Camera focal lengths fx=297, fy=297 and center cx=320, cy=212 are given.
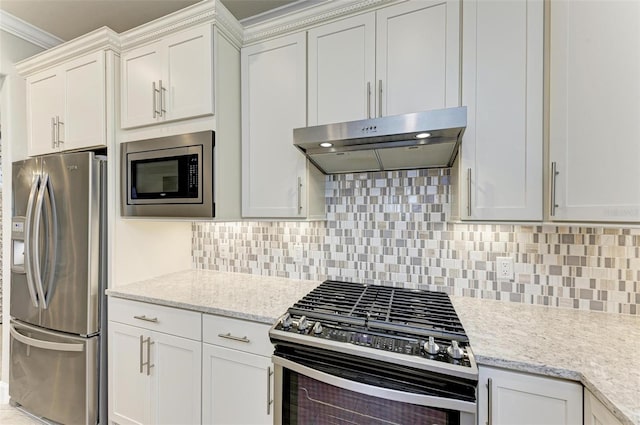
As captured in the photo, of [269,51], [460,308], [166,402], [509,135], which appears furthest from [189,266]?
[509,135]

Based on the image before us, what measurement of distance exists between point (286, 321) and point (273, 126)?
114 centimetres

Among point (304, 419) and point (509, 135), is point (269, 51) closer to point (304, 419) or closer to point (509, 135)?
point (509, 135)

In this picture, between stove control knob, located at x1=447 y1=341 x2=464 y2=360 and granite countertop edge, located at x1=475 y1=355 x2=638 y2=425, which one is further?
stove control knob, located at x1=447 y1=341 x2=464 y2=360

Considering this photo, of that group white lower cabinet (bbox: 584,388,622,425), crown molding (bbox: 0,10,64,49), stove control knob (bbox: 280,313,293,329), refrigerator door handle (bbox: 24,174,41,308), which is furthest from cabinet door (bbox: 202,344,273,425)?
crown molding (bbox: 0,10,64,49)

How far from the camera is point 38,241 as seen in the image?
198 cm

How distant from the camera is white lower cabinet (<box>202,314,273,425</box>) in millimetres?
1417

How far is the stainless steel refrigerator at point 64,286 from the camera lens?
1.86 m

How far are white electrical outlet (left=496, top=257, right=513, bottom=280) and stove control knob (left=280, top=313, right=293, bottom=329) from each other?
3.80 feet

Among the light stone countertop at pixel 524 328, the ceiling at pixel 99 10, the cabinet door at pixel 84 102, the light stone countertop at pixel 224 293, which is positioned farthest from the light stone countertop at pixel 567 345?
the cabinet door at pixel 84 102

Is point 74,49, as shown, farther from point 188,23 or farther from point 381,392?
point 381,392

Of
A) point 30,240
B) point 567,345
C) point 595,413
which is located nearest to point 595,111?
point 567,345

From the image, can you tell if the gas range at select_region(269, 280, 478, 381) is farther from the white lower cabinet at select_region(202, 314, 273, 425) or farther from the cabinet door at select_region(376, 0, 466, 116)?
the cabinet door at select_region(376, 0, 466, 116)

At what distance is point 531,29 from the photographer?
129 centimetres

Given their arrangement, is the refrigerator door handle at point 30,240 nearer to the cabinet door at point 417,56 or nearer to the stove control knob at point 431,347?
the cabinet door at point 417,56
